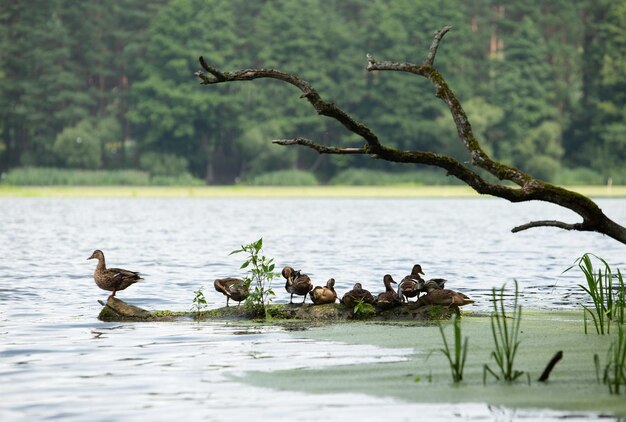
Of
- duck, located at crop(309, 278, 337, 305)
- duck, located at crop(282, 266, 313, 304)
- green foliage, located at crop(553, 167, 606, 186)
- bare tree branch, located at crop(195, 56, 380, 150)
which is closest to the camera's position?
bare tree branch, located at crop(195, 56, 380, 150)

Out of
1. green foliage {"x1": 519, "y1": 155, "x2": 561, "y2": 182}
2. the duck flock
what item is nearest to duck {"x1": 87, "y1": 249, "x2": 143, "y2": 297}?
the duck flock

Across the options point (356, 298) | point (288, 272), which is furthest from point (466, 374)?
point (288, 272)

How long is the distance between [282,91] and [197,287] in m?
71.5

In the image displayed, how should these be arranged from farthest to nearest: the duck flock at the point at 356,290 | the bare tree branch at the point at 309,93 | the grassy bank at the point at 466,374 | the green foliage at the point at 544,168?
the green foliage at the point at 544,168, the duck flock at the point at 356,290, the bare tree branch at the point at 309,93, the grassy bank at the point at 466,374

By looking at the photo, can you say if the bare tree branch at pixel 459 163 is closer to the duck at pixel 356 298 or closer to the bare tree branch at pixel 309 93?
the bare tree branch at pixel 309 93

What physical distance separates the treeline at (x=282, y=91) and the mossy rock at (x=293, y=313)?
2787 inches

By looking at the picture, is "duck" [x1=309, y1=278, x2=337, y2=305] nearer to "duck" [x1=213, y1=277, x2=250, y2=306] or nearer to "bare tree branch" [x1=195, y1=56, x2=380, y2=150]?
"duck" [x1=213, y1=277, x2=250, y2=306]

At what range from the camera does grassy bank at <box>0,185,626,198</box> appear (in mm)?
83062

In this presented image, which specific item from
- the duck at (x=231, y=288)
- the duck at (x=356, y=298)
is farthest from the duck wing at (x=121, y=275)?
the duck at (x=356, y=298)

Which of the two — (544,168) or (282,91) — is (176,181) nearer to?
(282,91)

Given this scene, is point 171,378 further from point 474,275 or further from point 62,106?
point 62,106

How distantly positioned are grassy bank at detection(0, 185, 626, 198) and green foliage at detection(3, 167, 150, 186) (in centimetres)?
37

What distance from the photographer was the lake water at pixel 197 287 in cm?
963

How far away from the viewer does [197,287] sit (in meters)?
21.2
